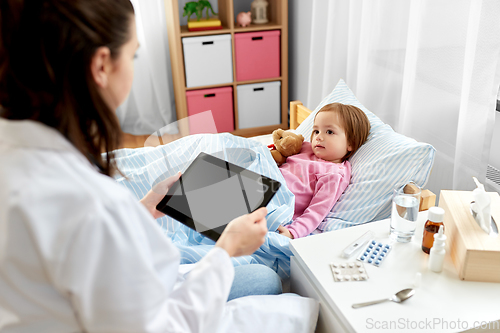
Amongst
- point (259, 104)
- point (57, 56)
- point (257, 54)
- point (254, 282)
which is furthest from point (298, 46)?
point (57, 56)

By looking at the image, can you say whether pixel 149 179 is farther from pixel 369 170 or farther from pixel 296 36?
pixel 296 36

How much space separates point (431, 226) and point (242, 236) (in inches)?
19.3

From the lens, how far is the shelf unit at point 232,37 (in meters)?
2.84

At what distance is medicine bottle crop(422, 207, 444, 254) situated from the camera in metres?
1.00

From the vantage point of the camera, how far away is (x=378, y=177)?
1457mm

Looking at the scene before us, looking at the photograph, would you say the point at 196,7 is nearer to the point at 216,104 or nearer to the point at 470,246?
the point at 216,104

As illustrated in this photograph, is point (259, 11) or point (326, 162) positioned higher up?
point (259, 11)

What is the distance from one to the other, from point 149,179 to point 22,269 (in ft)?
2.49

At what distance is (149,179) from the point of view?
4.43 feet

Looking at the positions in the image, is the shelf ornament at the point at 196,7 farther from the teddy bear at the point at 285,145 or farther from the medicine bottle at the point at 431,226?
the medicine bottle at the point at 431,226

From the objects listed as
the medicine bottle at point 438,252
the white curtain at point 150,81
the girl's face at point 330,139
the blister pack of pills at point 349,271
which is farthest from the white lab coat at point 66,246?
the white curtain at point 150,81

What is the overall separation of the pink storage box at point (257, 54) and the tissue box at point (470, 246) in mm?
Result: 2180

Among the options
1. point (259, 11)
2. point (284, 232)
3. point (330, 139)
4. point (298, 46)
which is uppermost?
point (259, 11)

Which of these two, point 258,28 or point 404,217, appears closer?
point 404,217
